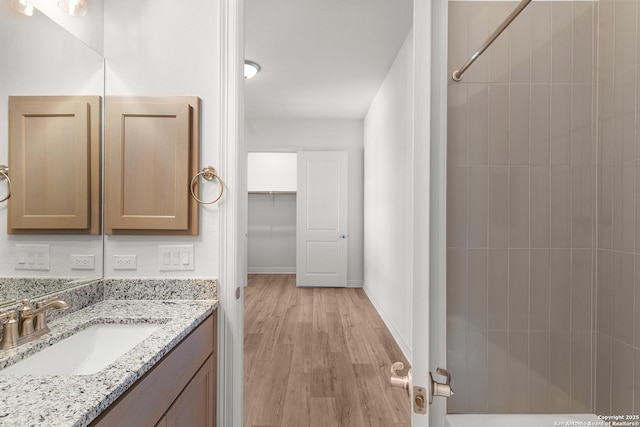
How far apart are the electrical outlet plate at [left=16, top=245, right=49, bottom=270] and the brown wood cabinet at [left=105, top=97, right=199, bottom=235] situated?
0.85 ft

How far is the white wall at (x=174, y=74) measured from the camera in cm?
149

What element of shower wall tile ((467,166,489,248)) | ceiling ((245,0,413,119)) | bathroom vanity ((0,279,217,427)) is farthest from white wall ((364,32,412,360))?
bathroom vanity ((0,279,217,427))

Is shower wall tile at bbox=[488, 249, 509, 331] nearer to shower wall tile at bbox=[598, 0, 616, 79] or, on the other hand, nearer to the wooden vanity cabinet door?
shower wall tile at bbox=[598, 0, 616, 79]

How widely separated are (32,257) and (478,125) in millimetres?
1602

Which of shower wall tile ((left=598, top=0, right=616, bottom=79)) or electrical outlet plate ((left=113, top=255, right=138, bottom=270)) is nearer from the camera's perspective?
shower wall tile ((left=598, top=0, right=616, bottom=79))

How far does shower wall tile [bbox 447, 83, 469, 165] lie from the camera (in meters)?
1.06

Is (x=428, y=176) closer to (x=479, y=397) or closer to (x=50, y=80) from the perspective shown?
(x=479, y=397)

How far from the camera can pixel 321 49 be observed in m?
3.34

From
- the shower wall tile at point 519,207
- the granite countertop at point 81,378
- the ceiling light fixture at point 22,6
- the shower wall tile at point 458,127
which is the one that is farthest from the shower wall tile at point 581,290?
the ceiling light fixture at point 22,6

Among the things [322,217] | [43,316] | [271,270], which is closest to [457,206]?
[43,316]

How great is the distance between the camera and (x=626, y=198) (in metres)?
1.18

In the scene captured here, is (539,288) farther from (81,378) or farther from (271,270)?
(271,270)

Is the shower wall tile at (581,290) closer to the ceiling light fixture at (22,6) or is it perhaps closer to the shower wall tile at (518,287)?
the shower wall tile at (518,287)

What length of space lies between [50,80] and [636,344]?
2.28 meters
